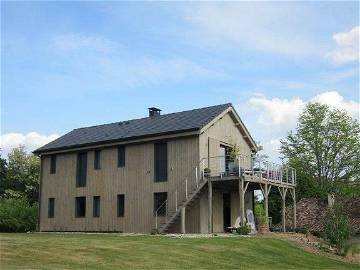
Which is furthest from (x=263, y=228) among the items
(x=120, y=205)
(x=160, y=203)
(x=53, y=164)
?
(x=53, y=164)

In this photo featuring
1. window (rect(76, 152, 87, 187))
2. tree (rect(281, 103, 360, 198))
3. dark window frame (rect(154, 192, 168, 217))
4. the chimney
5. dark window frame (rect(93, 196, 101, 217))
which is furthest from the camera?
tree (rect(281, 103, 360, 198))

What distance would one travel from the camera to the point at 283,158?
53.6 m

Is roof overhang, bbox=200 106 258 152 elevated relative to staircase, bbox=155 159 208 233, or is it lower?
elevated

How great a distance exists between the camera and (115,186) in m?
31.5

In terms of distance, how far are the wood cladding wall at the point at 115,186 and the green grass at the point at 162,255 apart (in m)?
7.31

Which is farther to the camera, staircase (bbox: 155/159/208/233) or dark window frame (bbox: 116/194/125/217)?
dark window frame (bbox: 116/194/125/217)

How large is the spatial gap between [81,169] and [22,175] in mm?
23654

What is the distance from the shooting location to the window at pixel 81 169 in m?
33.6

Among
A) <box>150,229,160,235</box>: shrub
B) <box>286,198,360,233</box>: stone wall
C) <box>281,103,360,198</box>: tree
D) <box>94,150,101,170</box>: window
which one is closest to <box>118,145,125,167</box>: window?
<box>94,150,101,170</box>: window

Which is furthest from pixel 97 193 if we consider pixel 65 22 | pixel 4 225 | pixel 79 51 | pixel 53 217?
pixel 65 22

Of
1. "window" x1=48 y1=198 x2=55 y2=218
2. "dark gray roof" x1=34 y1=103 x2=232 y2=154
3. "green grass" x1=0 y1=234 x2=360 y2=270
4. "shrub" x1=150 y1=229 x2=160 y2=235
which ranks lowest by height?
"green grass" x1=0 y1=234 x2=360 y2=270

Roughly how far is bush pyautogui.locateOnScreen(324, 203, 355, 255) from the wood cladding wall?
694 cm

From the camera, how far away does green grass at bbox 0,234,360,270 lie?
571 inches

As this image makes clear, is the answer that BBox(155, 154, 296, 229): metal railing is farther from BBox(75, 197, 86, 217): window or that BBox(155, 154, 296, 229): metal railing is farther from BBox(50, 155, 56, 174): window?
BBox(50, 155, 56, 174): window
